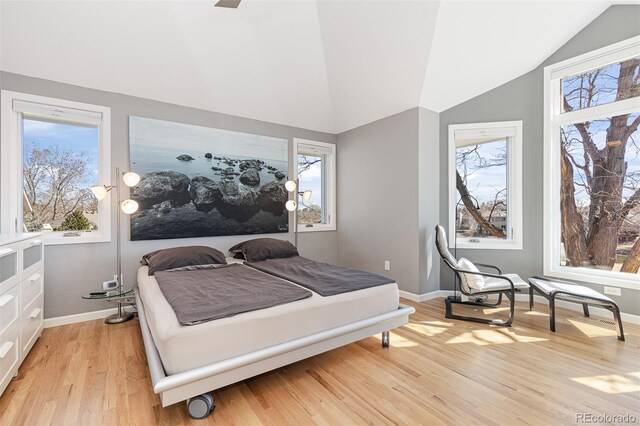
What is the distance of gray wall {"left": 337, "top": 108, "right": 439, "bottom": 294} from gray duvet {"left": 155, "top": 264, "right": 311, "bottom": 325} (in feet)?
6.63

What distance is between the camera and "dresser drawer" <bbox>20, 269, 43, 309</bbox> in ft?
7.23

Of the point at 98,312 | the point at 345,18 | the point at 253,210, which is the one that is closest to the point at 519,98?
the point at 345,18

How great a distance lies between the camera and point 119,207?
330cm

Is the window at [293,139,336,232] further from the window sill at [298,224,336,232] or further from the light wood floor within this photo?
the light wood floor

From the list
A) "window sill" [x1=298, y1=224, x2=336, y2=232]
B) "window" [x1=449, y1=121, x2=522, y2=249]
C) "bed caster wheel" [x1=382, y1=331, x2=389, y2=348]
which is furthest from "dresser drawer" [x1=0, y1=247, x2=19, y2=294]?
"window" [x1=449, y1=121, x2=522, y2=249]

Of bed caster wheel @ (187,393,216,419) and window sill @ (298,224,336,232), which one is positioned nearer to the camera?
bed caster wheel @ (187,393,216,419)

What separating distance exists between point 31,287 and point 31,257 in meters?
0.25

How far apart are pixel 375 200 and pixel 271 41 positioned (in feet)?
8.34

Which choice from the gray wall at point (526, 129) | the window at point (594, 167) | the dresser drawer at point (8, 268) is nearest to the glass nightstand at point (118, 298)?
the dresser drawer at point (8, 268)

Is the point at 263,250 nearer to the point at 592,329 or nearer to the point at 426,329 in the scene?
the point at 426,329

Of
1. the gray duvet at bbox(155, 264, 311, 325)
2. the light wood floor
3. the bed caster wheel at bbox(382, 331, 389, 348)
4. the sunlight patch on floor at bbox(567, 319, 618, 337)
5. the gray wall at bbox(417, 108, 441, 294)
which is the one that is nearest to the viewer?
the light wood floor

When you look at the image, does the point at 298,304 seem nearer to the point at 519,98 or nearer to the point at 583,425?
the point at 583,425

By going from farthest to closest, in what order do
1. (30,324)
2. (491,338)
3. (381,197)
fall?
(381,197) < (491,338) < (30,324)

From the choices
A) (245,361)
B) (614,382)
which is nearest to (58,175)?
(245,361)
